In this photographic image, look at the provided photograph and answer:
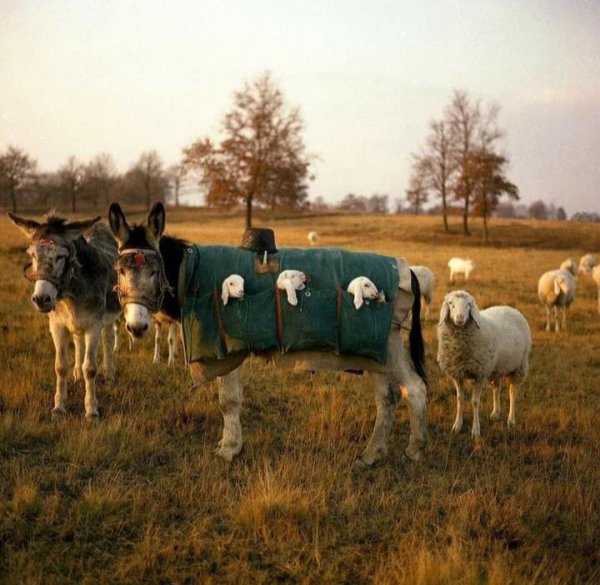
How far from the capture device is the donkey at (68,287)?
5.43 meters

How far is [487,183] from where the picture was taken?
1732 inches

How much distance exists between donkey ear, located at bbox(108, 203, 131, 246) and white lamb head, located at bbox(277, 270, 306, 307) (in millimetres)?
1400

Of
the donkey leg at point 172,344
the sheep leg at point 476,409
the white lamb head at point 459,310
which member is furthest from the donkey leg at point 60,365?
the sheep leg at point 476,409

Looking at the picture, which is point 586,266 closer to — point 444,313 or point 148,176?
point 444,313

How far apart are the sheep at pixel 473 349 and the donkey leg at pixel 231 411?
283cm

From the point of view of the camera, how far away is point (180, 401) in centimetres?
679

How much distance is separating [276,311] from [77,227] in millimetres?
2581

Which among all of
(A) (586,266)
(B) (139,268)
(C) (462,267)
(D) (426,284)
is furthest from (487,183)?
(B) (139,268)

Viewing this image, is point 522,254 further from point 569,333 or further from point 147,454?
point 147,454

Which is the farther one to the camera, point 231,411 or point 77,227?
point 77,227

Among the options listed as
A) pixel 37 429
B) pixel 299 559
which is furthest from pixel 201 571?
pixel 37 429

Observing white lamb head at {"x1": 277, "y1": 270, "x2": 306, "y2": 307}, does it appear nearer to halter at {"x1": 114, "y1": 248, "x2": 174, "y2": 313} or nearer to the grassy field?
halter at {"x1": 114, "y1": 248, "x2": 174, "y2": 313}

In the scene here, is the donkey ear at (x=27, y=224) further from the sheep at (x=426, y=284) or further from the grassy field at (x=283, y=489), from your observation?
the sheep at (x=426, y=284)

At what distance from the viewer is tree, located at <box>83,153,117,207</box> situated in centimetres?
7475
